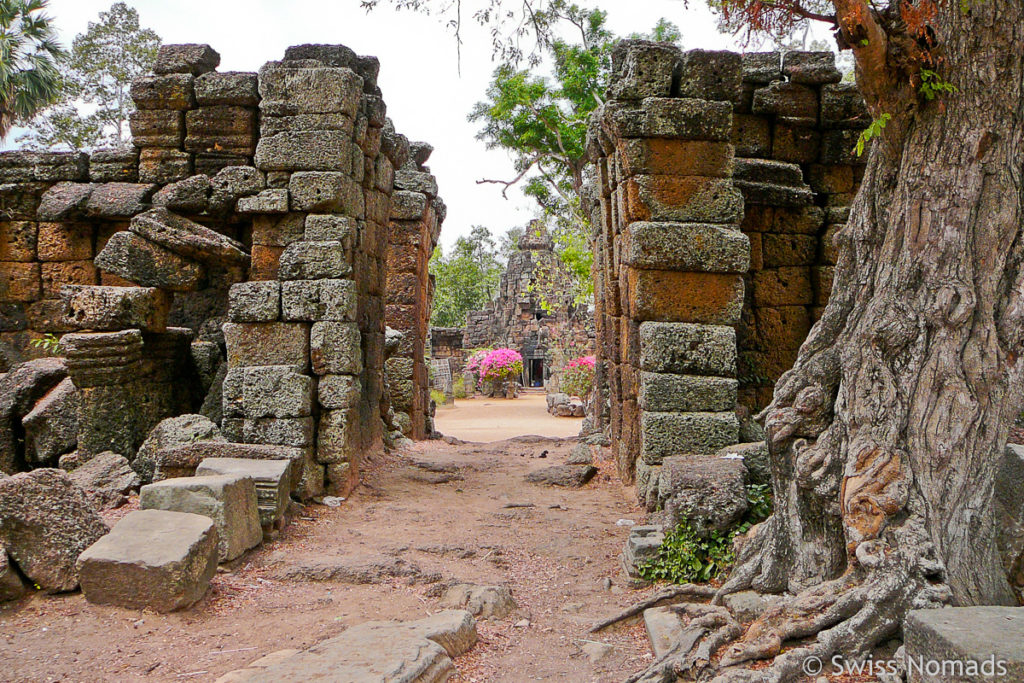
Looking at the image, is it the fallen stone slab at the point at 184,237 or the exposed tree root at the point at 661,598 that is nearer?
the exposed tree root at the point at 661,598

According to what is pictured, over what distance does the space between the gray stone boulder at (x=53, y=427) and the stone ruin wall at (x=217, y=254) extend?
0.10 m

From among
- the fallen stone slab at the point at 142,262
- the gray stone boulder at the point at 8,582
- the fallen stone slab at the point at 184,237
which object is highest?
the fallen stone slab at the point at 184,237

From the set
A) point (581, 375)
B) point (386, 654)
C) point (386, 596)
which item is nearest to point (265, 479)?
point (386, 596)

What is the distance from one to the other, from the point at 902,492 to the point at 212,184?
717 centimetres

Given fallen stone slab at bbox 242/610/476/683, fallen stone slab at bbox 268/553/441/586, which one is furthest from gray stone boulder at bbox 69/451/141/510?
fallen stone slab at bbox 242/610/476/683

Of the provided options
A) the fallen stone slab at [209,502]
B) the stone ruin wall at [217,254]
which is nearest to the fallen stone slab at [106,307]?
the stone ruin wall at [217,254]

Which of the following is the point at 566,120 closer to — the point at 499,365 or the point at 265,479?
the point at 499,365

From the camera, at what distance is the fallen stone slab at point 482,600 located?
5082 mm

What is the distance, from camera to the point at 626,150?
718 cm

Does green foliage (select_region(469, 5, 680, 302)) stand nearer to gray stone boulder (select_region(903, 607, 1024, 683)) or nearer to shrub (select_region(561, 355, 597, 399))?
shrub (select_region(561, 355, 597, 399))

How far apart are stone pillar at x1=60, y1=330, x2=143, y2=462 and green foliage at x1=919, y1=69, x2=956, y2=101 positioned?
7.06 m

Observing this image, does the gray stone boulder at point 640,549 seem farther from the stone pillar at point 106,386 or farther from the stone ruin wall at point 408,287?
the stone ruin wall at point 408,287

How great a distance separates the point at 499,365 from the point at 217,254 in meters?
18.8

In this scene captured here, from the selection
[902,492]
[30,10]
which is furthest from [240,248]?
[30,10]
